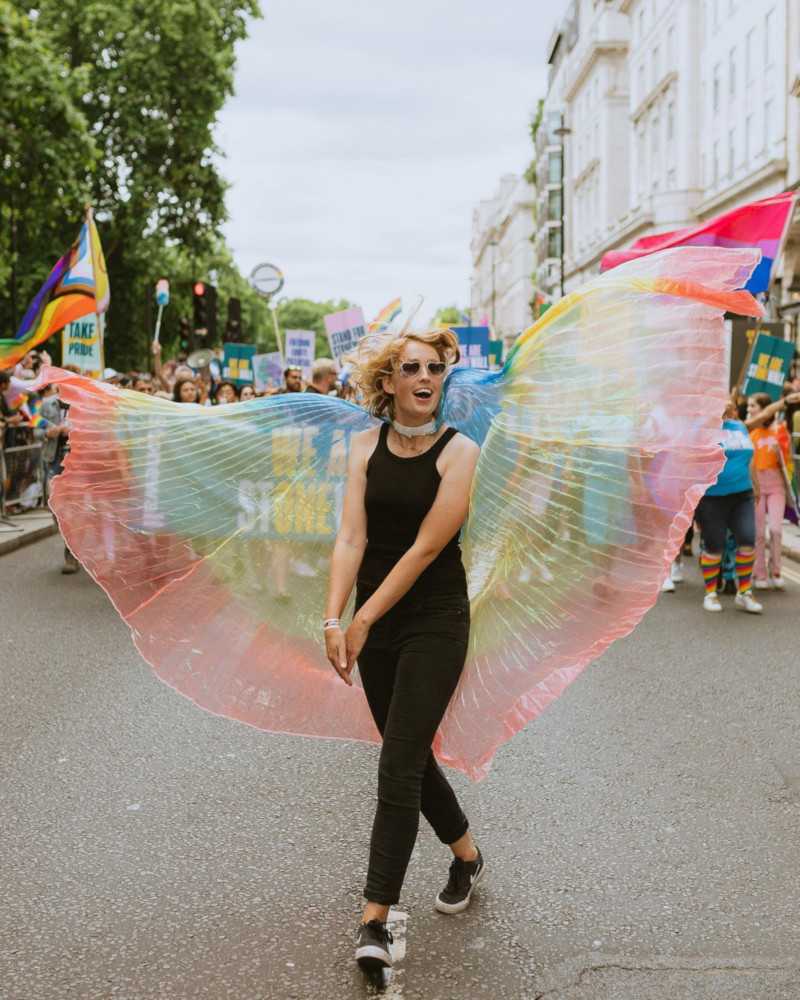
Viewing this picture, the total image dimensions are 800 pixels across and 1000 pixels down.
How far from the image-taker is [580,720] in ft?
22.2

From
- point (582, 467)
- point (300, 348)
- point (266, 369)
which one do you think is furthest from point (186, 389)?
point (300, 348)

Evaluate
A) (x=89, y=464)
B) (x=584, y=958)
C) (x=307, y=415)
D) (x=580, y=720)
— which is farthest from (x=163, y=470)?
(x=580, y=720)

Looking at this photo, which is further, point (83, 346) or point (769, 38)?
point (769, 38)

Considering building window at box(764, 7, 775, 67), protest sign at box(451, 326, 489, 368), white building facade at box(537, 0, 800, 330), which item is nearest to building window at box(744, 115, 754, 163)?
white building facade at box(537, 0, 800, 330)

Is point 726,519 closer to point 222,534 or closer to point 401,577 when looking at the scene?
point 222,534

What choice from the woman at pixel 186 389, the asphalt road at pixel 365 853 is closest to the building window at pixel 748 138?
the woman at pixel 186 389

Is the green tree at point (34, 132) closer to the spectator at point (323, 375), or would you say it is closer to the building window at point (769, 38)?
the spectator at point (323, 375)

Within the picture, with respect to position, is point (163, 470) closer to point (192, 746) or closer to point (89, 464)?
point (89, 464)

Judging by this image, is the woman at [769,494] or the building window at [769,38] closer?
the woman at [769,494]

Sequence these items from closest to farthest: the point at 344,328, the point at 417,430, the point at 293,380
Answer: the point at 417,430
the point at 293,380
the point at 344,328

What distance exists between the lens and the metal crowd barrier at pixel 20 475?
16.4m

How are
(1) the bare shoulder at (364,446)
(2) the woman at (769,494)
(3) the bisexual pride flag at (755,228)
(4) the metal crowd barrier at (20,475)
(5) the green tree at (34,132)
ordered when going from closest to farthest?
(1) the bare shoulder at (364,446)
(3) the bisexual pride flag at (755,228)
(2) the woman at (769,494)
(4) the metal crowd barrier at (20,475)
(5) the green tree at (34,132)

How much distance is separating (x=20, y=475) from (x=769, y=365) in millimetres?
9978

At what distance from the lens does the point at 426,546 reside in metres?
3.63
